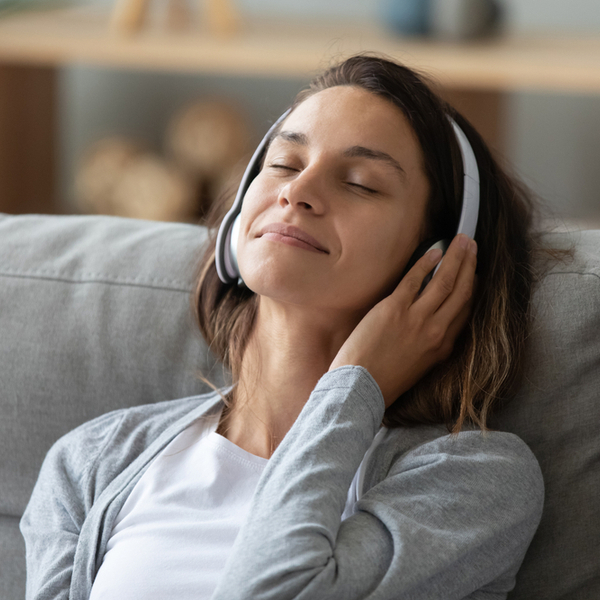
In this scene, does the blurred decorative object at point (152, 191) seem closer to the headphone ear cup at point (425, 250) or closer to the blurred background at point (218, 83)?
the blurred background at point (218, 83)

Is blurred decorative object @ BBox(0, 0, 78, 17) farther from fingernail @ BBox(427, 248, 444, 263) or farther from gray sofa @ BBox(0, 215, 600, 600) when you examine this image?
fingernail @ BBox(427, 248, 444, 263)

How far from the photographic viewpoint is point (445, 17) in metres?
2.48

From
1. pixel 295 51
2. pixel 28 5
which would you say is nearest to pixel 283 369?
pixel 295 51

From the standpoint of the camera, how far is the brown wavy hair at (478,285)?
0.99 meters

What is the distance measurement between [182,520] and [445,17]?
2033 mm

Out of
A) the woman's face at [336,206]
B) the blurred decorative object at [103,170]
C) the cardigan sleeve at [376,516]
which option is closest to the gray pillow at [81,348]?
the woman's face at [336,206]

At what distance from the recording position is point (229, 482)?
40.2 inches

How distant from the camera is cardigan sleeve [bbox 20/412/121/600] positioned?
1.01 meters

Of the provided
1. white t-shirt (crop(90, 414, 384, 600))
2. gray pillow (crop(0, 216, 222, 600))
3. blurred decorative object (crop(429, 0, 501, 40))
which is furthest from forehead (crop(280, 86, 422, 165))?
blurred decorative object (crop(429, 0, 501, 40))

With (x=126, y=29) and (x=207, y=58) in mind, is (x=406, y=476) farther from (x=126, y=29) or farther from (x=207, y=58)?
(x=126, y=29)

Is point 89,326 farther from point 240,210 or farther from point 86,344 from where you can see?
point 240,210

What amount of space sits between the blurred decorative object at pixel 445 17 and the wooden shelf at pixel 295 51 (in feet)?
0.14

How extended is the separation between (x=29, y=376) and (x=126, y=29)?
1.90 metres

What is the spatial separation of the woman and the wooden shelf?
1.31 m
